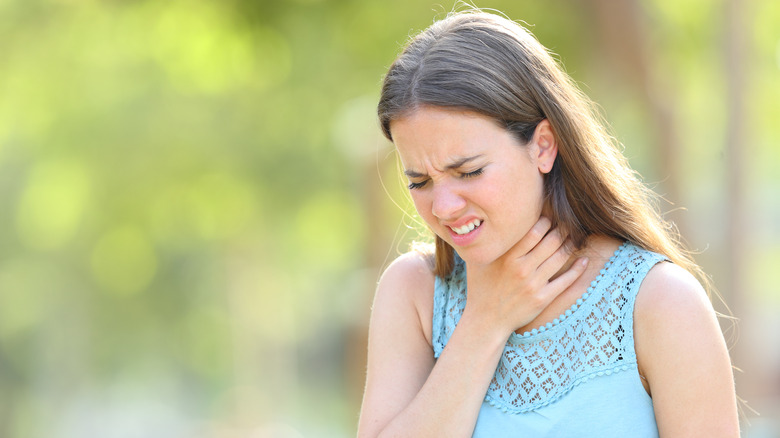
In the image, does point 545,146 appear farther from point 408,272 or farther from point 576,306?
point 408,272

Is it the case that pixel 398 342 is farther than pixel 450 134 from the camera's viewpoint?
Yes

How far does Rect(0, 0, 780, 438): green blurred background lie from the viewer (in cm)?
584

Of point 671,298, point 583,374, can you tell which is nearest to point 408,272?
point 583,374

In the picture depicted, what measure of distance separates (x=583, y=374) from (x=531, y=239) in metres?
0.35

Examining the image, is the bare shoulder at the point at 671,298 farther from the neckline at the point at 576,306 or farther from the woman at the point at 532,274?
the neckline at the point at 576,306

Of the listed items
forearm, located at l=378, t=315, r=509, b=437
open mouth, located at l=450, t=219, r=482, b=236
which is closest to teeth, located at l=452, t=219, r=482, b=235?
open mouth, located at l=450, t=219, r=482, b=236

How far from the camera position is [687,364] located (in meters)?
2.07

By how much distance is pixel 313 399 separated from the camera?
1847cm

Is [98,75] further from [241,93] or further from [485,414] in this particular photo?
[485,414]

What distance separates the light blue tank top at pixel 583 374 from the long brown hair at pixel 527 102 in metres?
0.11

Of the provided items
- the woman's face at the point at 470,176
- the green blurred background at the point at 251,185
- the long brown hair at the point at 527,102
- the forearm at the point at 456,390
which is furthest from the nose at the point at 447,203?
the green blurred background at the point at 251,185

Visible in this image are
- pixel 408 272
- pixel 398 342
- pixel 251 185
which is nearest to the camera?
pixel 398 342

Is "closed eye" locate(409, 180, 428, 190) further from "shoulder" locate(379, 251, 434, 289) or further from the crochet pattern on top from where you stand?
the crochet pattern on top

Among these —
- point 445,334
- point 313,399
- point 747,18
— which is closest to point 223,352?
point 313,399
